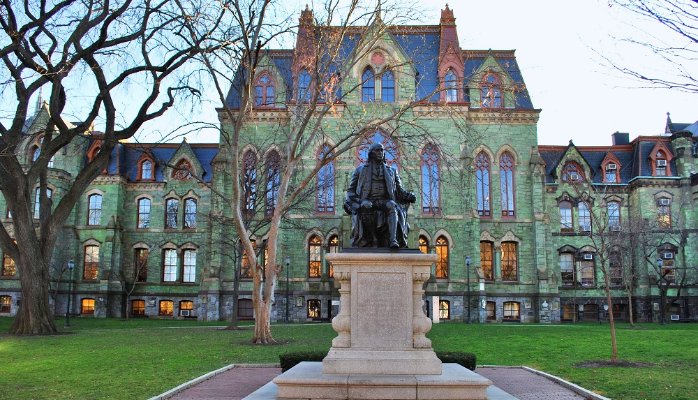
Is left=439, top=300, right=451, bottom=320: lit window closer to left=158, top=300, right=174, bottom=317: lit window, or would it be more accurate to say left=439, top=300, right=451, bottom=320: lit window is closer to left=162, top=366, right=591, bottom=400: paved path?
left=158, top=300, right=174, bottom=317: lit window

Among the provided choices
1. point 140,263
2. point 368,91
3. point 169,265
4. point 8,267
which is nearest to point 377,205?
point 368,91

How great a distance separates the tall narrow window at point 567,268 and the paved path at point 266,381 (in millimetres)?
31772

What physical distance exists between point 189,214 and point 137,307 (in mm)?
7766

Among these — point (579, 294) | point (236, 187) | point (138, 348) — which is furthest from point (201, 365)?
point (579, 294)

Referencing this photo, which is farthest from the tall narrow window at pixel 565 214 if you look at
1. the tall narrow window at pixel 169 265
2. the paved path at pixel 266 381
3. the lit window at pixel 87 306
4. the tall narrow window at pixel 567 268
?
the lit window at pixel 87 306

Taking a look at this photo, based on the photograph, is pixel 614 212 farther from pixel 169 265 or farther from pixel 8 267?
pixel 8 267

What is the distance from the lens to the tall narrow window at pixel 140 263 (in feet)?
145

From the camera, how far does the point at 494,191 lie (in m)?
40.9

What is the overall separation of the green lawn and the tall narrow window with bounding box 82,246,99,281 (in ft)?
68.2

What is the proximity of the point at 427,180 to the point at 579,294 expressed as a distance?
46.0 ft

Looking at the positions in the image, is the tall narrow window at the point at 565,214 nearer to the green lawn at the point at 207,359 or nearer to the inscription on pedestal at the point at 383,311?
the green lawn at the point at 207,359

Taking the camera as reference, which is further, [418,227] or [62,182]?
[62,182]

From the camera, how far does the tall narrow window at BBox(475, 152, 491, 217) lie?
41062 millimetres

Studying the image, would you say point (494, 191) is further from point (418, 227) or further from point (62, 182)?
point (62, 182)
